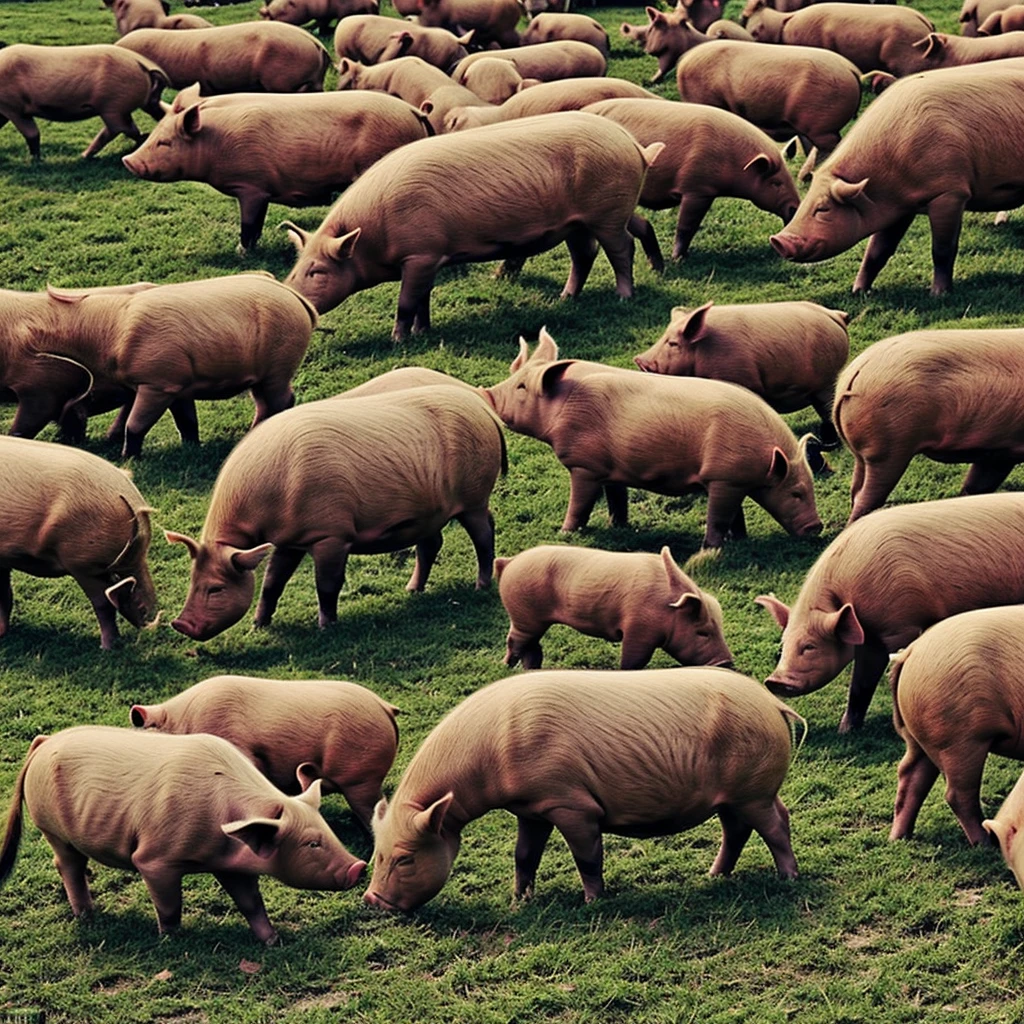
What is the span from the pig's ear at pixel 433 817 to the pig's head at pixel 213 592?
3109mm

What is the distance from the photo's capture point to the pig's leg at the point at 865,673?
10.6 metres

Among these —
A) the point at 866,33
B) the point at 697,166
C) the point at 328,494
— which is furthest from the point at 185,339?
the point at 866,33

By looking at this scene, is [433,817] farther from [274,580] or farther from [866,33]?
[866,33]

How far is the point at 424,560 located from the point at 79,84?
861 centimetres

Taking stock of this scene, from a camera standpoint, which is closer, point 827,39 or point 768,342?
point 768,342

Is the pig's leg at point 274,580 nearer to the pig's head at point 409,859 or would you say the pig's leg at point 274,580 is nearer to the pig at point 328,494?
the pig at point 328,494

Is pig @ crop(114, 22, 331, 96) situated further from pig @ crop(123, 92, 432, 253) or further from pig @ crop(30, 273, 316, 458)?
pig @ crop(30, 273, 316, 458)

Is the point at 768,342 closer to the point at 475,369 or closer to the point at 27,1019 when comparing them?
the point at 475,369

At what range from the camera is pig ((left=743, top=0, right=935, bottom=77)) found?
20.1 meters

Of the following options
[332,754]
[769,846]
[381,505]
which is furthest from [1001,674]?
[381,505]

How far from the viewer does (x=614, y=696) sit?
944cm

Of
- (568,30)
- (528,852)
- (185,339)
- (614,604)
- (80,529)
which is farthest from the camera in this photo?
(568,30)

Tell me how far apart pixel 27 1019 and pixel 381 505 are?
164 inches

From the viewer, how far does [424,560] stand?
1279 centimetres
